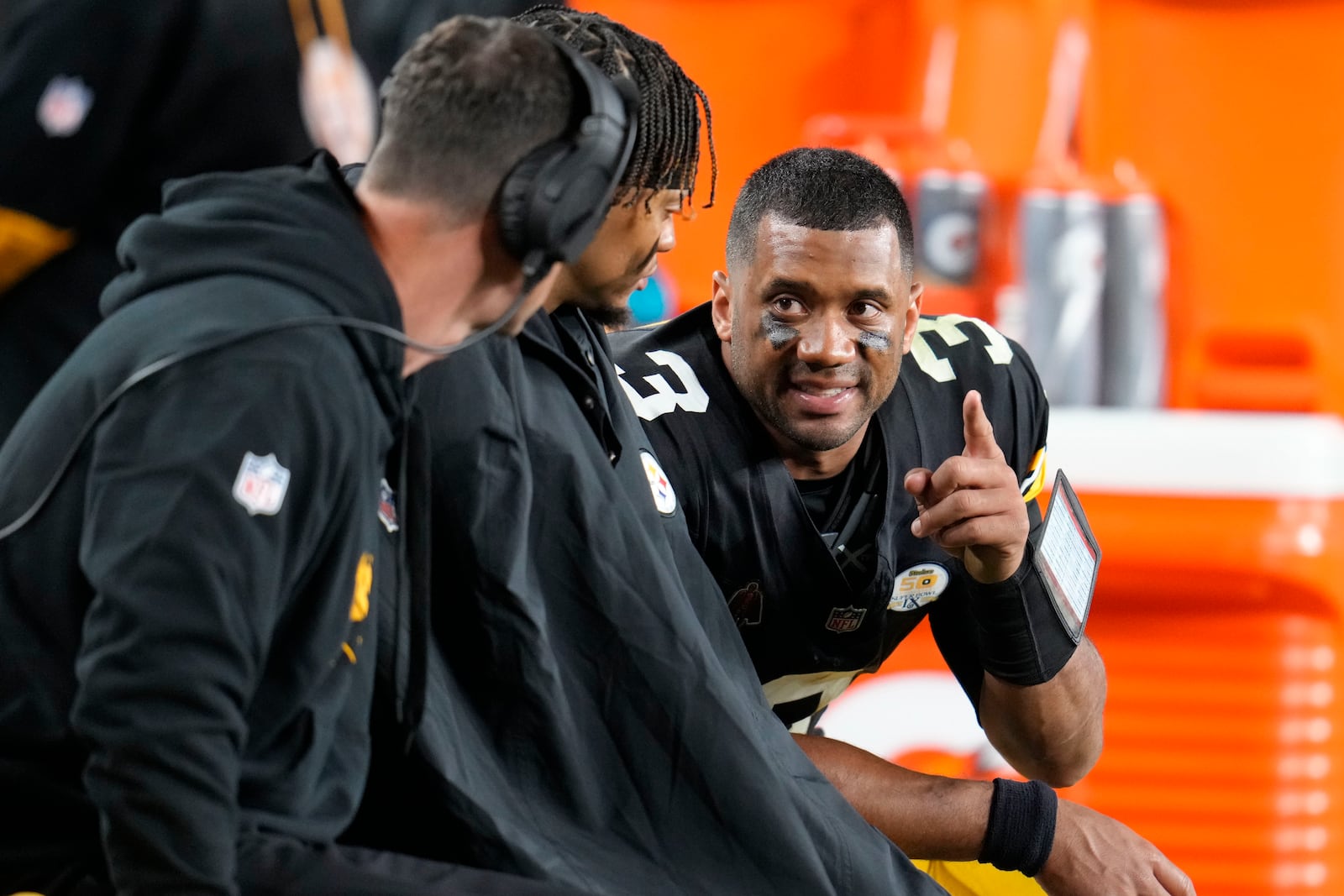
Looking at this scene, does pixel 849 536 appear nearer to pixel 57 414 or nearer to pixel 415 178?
pixel 415 178

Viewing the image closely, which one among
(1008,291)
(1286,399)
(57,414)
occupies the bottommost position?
(1286,399)

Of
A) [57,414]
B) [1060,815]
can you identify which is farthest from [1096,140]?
[57,414]

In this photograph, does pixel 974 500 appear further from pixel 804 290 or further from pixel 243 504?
pixel 243 504

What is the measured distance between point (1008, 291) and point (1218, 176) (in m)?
0.66

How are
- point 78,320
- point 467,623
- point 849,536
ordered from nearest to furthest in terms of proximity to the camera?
1. point 467,623
2. point 78,320
3. point 849,536

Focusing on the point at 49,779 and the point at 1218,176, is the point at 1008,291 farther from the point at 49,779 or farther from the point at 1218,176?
the point at 49,779

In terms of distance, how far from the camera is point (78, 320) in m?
1.64

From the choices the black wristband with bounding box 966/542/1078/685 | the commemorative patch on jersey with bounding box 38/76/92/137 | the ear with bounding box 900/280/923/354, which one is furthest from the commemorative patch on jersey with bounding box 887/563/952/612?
the commemorative patch on jersey with bounding box 38/76/92/137

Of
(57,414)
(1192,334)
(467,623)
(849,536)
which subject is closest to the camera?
(57,414)

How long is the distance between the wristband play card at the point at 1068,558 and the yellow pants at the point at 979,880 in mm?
269

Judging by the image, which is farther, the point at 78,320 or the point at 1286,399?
the point at 1286,399

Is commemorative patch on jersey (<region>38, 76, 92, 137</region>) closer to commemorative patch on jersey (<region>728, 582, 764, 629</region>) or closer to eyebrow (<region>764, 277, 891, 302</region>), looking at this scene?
eyebrow (<region>764, 277, 891, 302</region>)

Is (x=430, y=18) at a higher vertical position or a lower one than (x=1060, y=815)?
higher

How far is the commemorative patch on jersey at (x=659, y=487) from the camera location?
4.57ft
